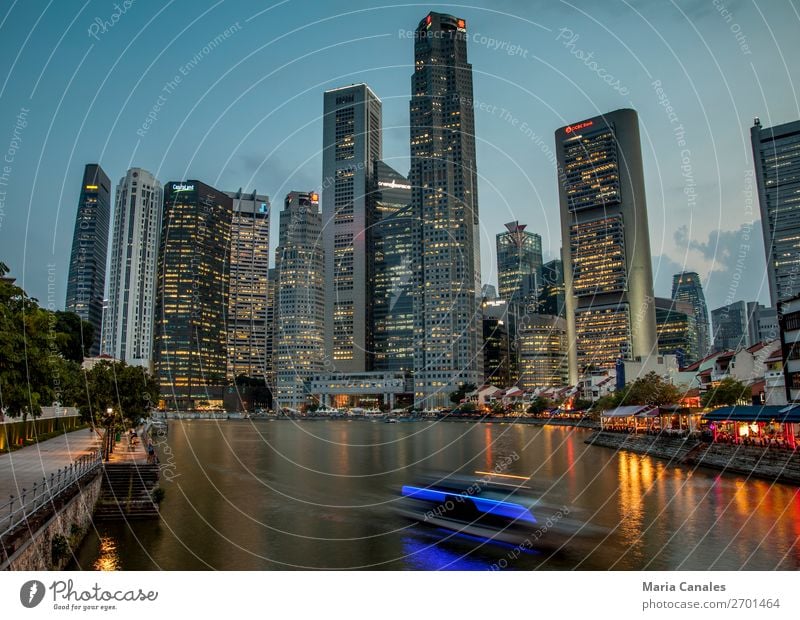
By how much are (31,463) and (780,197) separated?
451 ft

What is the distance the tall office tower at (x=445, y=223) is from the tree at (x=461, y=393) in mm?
3309

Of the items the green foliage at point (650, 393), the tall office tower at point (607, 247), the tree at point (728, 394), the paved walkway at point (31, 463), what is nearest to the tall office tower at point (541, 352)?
the tall office tower at point (607, 247)

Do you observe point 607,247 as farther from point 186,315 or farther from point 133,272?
point 133,272

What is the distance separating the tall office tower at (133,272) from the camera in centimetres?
17612

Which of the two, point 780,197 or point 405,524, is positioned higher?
point 780,197

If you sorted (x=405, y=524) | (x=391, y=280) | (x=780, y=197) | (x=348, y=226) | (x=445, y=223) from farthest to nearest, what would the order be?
(x=348, y=226)
(x=391, y=280)
(x=445, y=223)
(x=780, y=197)
(x=405, y=524)

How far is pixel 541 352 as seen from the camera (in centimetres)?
18175

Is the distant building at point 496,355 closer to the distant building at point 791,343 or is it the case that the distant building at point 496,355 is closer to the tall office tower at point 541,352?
the tall office tower at point 541,352

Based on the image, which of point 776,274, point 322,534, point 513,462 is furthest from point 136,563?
point 776,274

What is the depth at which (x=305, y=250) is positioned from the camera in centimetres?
17838

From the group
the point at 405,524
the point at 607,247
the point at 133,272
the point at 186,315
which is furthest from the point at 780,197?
the point at 133,272

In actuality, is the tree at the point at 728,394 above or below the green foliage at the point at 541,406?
above

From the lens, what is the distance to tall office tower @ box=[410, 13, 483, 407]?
14750 cm

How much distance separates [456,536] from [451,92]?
155 meters
